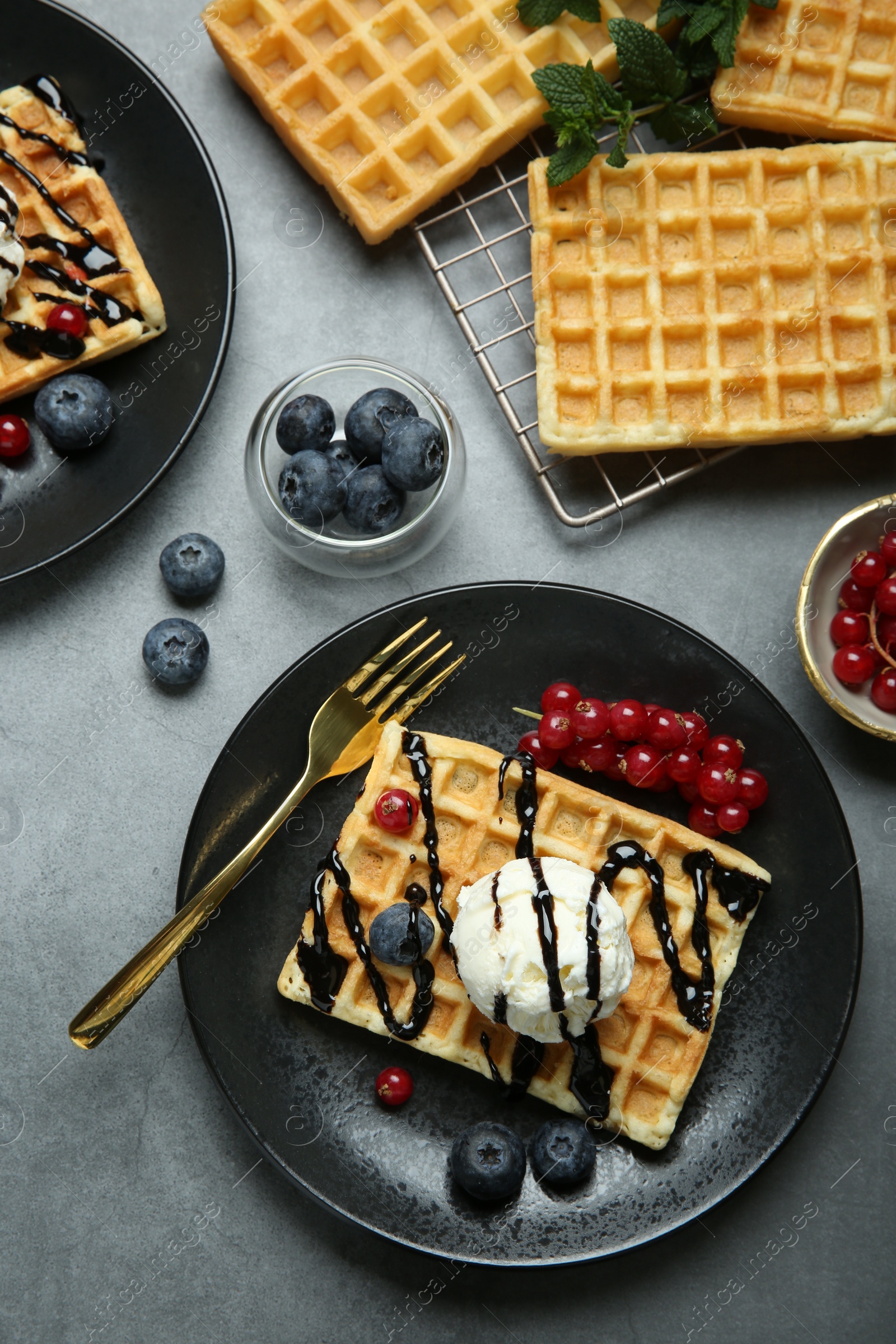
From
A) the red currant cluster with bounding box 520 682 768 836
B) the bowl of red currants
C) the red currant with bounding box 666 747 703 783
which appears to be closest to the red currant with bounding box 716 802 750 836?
the red currant cluster with bounding box 520 682 768 836

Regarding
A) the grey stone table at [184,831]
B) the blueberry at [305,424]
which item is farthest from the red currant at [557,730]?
the blueberry at [305,424]

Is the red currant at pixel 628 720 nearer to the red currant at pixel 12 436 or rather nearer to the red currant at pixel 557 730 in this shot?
the red currant at pixel 557 730

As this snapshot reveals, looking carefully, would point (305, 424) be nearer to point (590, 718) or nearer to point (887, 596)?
point (590, 718)

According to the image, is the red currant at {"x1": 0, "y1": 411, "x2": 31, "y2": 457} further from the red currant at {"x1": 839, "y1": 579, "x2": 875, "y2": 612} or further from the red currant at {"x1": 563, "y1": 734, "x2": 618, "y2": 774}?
the red currant at {"x1": 839, "y1": 579, "x2": 875, "y2": 612}

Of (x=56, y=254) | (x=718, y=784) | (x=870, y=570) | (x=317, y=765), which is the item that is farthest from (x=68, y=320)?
(x=870, y=570)

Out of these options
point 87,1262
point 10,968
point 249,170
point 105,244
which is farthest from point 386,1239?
point 249,170

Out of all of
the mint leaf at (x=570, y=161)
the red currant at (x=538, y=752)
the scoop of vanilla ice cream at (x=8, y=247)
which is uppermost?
the scoop of vanilla ice cream at (x=8, y=247)
